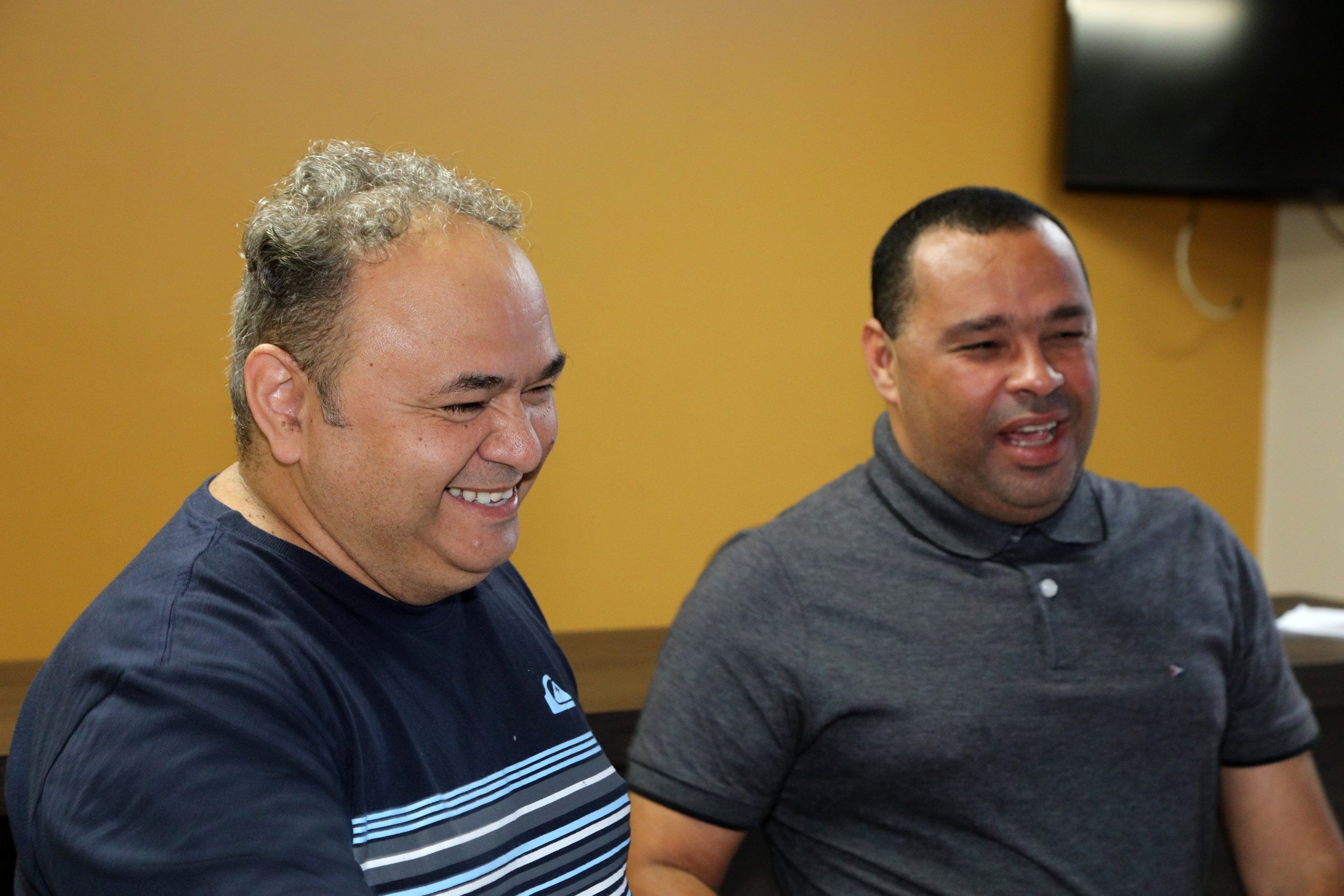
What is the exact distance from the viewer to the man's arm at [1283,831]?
1403 mm

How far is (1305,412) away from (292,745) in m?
2.79

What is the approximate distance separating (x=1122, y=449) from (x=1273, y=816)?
1454mm

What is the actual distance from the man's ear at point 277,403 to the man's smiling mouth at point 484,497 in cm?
11

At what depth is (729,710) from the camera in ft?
4.31

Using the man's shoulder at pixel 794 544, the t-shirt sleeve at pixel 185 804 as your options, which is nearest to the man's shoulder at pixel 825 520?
the man's shoulder at pixel 794 544

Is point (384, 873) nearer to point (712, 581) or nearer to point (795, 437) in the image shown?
point (712, 581)

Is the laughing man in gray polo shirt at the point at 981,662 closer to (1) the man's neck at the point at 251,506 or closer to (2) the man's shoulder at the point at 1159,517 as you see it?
(2) the man's shoulder at the point at 1159,517

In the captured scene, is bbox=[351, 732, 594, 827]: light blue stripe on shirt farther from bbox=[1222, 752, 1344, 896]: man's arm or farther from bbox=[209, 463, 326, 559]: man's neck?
bbox=[1222, 752, 1344, 896]: man's arm

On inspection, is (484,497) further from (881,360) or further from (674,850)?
(881,360)

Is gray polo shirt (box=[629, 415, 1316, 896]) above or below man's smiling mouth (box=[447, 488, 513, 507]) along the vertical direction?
below

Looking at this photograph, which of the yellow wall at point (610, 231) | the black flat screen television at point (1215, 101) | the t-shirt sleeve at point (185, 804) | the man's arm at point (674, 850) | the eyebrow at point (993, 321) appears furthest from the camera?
the black flat screen television at point (1215, 101)

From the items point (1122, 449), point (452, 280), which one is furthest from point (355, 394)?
point (1122, 449)

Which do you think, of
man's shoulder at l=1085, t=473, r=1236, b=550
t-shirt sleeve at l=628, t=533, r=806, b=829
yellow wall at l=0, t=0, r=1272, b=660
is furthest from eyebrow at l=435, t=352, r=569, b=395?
yellow wall at l=0, t=0, r=1272, b=660

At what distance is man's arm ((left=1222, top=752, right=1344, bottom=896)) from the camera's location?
140 cm
